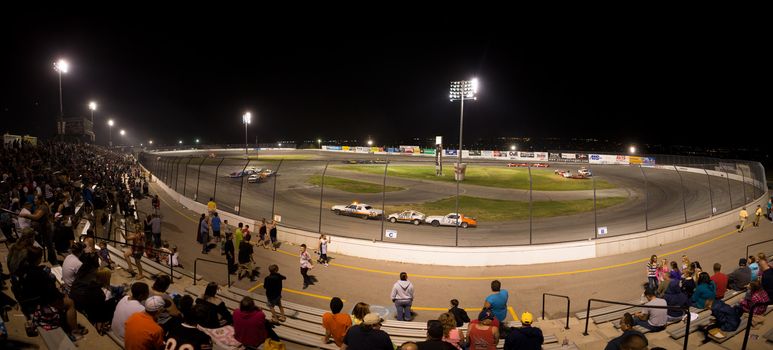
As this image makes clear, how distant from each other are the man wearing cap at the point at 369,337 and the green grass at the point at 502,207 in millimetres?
19757

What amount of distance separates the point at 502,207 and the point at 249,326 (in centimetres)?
2459

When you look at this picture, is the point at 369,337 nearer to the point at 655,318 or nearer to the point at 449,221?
the point at 655,318

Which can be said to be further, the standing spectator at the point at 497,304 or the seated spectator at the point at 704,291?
the seated spectator at the point at 704,291

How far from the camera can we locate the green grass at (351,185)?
34625 millimetres

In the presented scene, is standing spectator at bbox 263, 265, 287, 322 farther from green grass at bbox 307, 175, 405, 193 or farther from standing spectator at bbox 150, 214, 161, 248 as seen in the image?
green grass at bbox 307, 175, 405, 193

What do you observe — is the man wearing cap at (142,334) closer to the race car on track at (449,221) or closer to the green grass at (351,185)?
the race car on track at (449,221)

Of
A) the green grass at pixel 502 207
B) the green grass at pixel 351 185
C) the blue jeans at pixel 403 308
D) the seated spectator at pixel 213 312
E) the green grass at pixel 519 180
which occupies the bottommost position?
the blue jeans at pixel 403 308

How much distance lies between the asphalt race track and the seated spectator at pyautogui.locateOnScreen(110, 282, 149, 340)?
10.8 metres

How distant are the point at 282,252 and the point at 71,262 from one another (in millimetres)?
9602

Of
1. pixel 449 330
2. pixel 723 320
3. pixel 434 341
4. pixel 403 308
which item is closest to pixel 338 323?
pixel 449 330

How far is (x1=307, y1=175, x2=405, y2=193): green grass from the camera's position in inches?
1363

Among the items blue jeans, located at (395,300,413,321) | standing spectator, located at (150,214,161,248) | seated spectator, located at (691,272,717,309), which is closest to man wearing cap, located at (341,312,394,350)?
blue jeans, located at (395,300,413,321)

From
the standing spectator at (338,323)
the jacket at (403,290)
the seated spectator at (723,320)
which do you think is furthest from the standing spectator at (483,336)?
the seated spectator at (723,320)

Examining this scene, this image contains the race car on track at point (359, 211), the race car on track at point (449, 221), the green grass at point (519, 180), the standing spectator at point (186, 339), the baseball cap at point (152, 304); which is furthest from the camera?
the green grass at point (519, 180)
